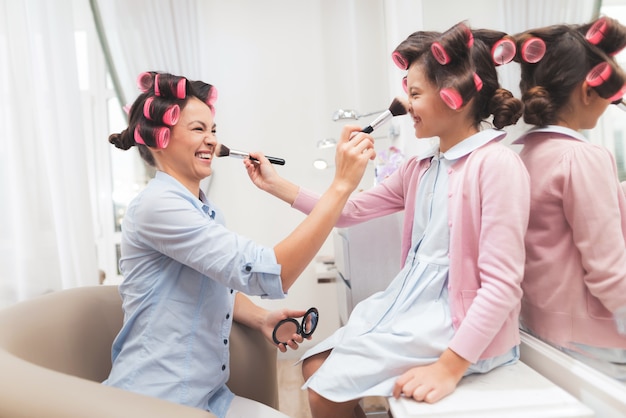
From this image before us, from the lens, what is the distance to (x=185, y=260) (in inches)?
36.6

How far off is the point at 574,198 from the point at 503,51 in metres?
0.31

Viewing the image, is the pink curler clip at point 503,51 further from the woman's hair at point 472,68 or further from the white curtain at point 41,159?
the white curtain at point 41,159

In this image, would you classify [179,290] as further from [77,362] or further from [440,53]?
[440,53]

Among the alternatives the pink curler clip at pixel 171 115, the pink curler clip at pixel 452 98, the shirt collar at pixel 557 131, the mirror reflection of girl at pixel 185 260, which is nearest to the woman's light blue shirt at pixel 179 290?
the mirror reflection of girl at pixel 185 260

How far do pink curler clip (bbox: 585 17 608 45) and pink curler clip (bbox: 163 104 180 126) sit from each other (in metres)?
0.80

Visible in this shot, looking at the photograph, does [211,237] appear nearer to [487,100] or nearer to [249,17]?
[487,100]

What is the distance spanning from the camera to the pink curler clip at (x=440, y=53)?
0.87 meters

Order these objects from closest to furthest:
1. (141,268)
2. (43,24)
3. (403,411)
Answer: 1. (403,411)
2. (141,268)
3. (43,24)

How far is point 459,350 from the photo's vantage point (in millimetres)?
767

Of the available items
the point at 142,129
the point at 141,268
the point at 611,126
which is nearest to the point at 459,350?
the point at 611,126

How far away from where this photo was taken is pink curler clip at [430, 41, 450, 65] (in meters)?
0.87

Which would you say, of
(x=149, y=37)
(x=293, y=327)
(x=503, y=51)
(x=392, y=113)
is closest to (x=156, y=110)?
(x=392, y=113)

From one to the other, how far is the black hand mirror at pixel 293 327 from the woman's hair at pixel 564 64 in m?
0.64

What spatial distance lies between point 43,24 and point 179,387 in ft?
4.86
